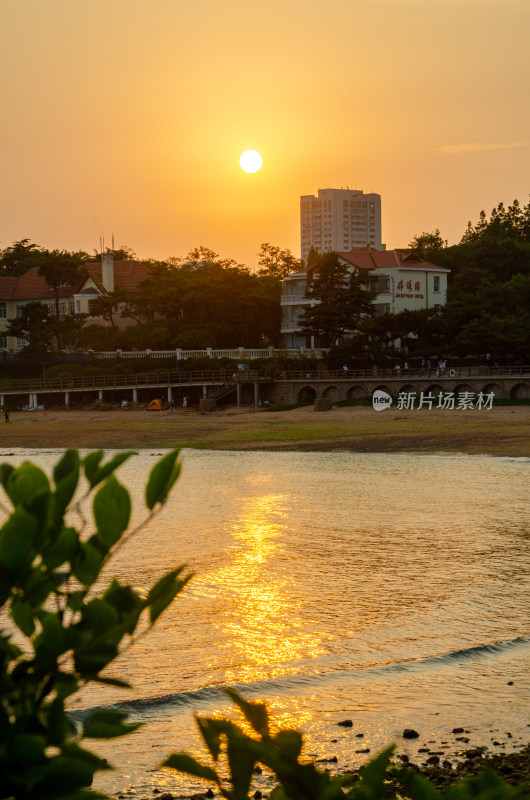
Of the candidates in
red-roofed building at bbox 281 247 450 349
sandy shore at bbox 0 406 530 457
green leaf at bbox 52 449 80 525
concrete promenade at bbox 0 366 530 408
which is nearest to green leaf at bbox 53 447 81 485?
green leaf at bbox 52 449 80 525

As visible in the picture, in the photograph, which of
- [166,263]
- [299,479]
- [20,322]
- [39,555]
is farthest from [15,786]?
[166,263]

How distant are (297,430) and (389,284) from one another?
25436 mm

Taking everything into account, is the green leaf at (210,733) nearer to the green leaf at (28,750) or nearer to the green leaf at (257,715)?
the green leaf at (257,715)

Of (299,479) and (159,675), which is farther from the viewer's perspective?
(299,479)

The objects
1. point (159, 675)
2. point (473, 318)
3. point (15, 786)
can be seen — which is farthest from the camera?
point (473, 318)

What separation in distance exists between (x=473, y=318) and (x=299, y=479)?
1293 inches

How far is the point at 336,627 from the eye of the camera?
41.2ft

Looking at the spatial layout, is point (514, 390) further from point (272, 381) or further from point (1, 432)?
point (1, 432)

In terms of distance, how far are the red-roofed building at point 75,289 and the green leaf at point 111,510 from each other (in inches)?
3117

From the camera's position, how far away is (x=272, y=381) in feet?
221

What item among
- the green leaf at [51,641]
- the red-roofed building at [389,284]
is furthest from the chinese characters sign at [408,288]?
the green leaf at [51,641]

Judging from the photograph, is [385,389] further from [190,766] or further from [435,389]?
[190,766]

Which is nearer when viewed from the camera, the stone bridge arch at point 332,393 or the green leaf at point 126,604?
the green leaf at point 126,604

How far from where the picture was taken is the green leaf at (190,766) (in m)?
2.01
